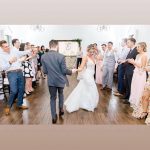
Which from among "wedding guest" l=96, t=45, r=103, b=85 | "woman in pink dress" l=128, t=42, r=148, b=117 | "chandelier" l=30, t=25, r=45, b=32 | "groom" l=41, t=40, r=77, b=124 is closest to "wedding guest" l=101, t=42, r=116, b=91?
"wedding guest" l=96, t=45, r=103, b=85

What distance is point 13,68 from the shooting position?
184 cm

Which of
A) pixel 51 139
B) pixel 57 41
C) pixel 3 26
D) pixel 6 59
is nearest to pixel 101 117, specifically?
pixel 51 139

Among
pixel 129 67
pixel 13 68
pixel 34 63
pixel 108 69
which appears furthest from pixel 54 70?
pixel 129 67

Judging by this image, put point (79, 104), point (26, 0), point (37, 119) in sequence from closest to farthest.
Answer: point (26, 0) < point (37, 119) < point (79, 104)

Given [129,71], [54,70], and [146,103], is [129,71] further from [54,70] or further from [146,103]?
[54,70]

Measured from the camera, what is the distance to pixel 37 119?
1.78 m

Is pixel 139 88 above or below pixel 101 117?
above

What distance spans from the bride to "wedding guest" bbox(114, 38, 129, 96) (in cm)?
19

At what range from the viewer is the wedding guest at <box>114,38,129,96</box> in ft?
5.90

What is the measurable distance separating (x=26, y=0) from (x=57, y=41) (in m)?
0.38

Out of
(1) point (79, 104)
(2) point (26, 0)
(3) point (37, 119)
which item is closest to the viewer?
(2) point (26, 0)

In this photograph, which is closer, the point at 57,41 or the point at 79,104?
Answer: the point at 57,41

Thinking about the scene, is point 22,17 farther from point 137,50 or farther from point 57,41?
point 137,50

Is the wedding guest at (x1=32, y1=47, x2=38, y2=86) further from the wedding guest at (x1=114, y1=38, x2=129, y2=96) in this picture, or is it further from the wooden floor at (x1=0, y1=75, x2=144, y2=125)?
the wedding guest at (x1=114, y1=38, x2=129, y2=96)
